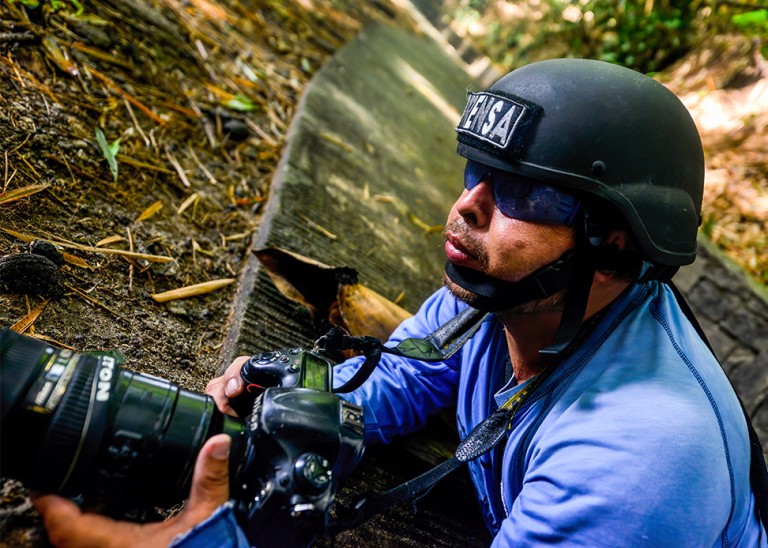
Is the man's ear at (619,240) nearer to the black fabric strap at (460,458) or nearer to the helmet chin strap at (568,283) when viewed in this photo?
the helmet chin strap at (568,283)

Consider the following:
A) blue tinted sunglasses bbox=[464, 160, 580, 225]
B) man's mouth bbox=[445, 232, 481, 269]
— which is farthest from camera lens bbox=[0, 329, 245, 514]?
blue tinted sunglasses bbox=[464, 160, 580, 225]

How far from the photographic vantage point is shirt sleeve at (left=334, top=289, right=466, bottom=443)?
1.80 m

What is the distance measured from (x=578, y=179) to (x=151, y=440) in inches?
48.0

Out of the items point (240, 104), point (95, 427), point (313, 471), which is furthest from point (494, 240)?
point (240, 104)

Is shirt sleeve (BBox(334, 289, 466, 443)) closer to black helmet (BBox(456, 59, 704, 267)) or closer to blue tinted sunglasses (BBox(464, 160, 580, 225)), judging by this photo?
blue tinted sunglasses (BBox(464, 160, 580, 225))

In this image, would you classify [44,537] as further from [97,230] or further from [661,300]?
[661,300]

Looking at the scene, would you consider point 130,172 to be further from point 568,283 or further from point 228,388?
point 568,283

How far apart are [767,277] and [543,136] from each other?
3.11 meters

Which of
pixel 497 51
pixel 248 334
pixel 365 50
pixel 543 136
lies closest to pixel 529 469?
pixel 543 136

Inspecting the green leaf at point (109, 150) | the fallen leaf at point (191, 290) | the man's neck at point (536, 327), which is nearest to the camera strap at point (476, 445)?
the man's neck at point (536, 327)

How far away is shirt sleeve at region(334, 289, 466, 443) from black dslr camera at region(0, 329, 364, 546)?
0.55m

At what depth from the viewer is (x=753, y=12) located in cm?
546

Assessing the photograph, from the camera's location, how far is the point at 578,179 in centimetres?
143

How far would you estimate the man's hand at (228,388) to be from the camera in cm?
149
